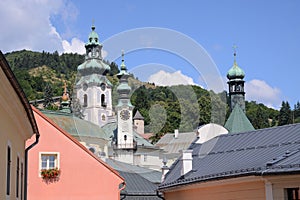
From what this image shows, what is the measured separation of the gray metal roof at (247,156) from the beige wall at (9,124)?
7.06m

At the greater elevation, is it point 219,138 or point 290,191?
point 219,138

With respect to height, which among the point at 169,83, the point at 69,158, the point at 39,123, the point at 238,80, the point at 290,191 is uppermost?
the point at 238,80

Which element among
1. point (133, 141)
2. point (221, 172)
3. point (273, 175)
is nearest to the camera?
point (273, 175)

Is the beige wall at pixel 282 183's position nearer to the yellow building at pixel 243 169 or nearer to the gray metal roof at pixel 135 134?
the yellow building at pixel 243 169

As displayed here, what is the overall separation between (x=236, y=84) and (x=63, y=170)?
45801mm

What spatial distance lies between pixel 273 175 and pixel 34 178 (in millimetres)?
11616

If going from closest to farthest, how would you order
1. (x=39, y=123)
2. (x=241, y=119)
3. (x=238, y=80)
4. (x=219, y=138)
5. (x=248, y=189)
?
(x=248, y=189) → (x=39, y=123) → (x=219, y=138) → (x=241, y=119) → (x=238, y=80)

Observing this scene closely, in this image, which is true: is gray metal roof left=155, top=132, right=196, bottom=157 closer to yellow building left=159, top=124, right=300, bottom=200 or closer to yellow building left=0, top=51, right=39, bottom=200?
yellow building left=159, top=124, right=300, bottom=200

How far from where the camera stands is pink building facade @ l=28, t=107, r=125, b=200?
76.7 feet

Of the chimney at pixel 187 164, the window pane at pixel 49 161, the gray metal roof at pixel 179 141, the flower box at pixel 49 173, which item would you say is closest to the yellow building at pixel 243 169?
the chimney at pixel 187 164

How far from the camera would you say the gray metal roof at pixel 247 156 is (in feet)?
53.3

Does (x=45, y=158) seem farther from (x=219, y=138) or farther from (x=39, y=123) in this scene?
(x=219, y=138)

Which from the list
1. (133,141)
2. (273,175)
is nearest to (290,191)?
(273,175)

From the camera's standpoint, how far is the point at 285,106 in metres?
126
